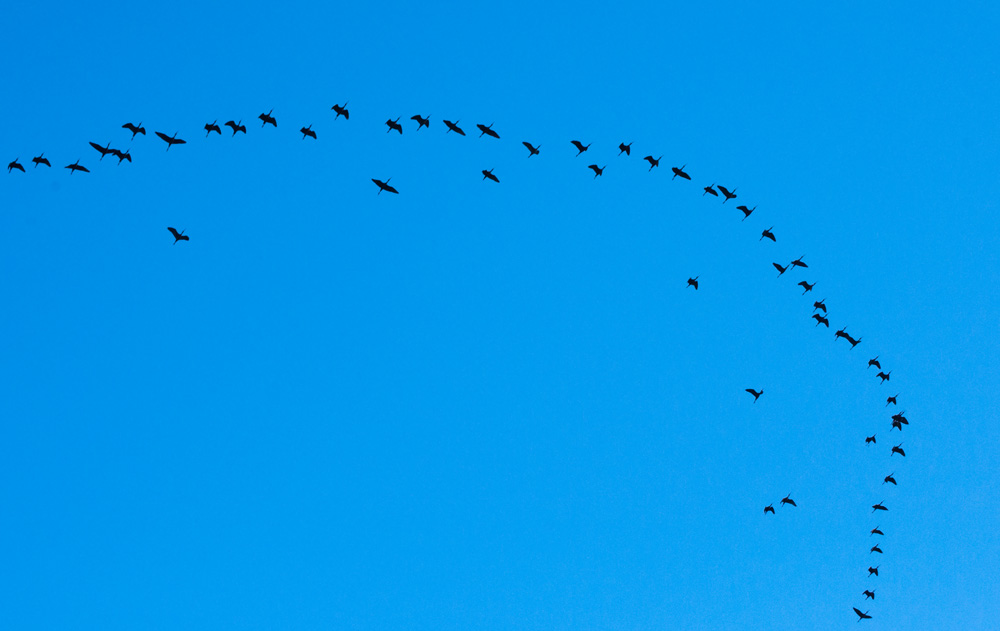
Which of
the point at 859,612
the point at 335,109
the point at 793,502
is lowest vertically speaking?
the point at 859,612

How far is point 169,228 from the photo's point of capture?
7869cm

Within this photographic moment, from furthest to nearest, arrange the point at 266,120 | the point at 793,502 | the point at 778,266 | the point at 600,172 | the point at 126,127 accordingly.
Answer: the point at 793,502 < the point at 778,266 < the point at 600,172 < the point at 266,120 < the point at 126,127

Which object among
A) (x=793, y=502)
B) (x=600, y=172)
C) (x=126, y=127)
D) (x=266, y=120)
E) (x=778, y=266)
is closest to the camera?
(x=126, y=127)

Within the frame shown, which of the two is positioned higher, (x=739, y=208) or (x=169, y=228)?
(x=739, y=208)

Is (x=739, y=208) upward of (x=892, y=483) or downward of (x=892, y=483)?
upward

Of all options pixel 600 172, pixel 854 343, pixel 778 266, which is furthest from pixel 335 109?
pixel 854 343

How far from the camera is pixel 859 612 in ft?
313

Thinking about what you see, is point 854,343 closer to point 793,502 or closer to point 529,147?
point 793,502

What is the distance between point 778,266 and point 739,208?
7.21 metres

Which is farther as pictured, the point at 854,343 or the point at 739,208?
the point at 854,343

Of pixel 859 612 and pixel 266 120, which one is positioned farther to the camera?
pixel 859 612

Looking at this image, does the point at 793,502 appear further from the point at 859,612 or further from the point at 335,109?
the point at 335,109

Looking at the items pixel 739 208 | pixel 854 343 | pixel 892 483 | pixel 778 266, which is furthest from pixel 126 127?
pixel 892 483

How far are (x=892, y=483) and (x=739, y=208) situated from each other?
27.5 meters
